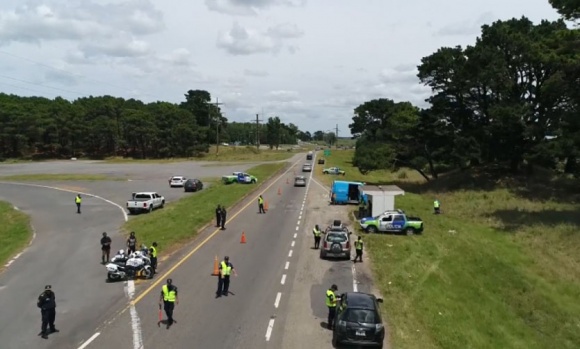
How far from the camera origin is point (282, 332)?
1708 cm

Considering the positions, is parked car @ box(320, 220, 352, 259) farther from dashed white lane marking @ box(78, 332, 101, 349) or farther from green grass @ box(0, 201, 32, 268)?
green grass @ box(0, 201, 32, 268)

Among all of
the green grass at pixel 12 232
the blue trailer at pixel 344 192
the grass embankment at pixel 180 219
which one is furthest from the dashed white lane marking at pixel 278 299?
the blue trailer at pixel 344 192

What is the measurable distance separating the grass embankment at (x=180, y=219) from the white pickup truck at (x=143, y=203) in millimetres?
1044

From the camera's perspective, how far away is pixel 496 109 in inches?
2275

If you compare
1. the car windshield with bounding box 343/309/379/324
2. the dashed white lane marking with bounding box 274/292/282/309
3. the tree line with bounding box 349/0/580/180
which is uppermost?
the tree line with bounding box 349/0/580/180

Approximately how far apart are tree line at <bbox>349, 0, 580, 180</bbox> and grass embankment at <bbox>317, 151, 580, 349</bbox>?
11187mm

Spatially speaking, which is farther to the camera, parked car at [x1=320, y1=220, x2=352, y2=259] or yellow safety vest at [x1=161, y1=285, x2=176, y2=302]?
parked car at [x1=320, y1=220, x2=352, y2=259]

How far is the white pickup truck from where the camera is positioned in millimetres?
44625

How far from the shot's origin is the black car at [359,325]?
15547mm

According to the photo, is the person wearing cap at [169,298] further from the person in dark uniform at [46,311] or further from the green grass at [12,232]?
the green grass at [12,232]

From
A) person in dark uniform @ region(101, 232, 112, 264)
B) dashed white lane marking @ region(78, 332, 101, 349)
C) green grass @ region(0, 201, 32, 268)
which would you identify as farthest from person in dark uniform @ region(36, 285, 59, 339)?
green grass @ region(0, 201, 32, 268)

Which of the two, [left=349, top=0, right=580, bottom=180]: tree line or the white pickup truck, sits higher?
[left=349, top=0, right=580, bottom=180]: tree line

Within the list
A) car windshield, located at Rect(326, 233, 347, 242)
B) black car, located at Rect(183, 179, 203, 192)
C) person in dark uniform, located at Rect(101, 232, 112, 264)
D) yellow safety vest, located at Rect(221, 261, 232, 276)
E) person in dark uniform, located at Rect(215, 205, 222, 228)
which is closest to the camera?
yellow safety vest, located at Rect(221, 261, 232, 276)

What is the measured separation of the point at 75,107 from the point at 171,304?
15132cm
